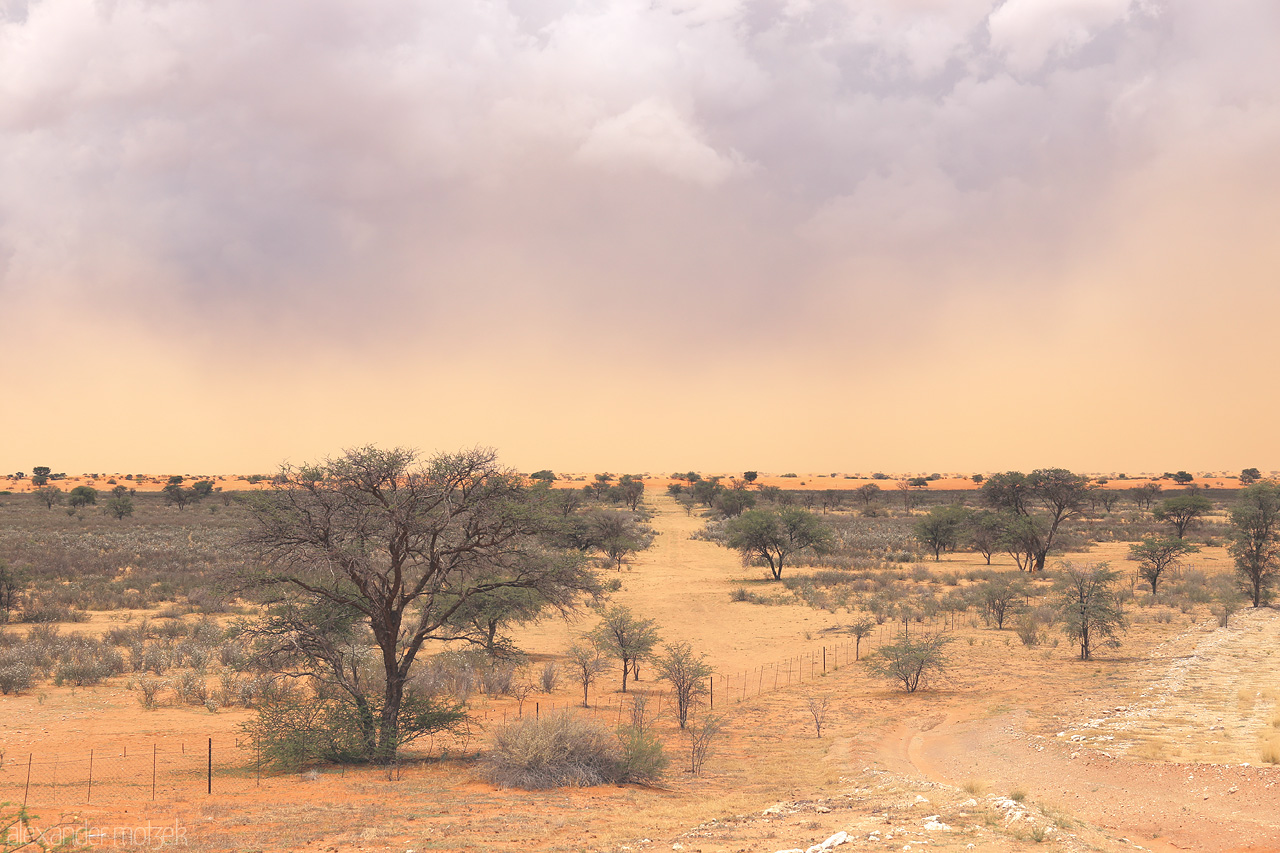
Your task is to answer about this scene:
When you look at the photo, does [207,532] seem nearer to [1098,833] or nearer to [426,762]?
[426,762]

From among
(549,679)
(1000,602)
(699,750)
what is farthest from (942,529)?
(699,750)

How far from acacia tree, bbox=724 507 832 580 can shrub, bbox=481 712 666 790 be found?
126ft

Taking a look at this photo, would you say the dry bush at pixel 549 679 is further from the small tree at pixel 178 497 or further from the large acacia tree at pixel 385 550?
the small tree at pixel 178 497

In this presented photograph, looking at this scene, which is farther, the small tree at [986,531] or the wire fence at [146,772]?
the small tree at [986,531]

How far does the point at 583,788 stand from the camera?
14.9 metres

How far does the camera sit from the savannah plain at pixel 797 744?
11703 mm

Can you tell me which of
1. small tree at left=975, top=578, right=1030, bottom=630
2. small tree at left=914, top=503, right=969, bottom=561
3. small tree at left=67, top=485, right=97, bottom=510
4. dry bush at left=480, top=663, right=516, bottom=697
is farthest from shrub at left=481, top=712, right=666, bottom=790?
small tree at left=67, top=485, right=97, bottom=510

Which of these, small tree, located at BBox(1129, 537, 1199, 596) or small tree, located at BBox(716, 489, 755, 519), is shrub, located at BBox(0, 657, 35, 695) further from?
small tree, located at BBox(716, 489, 755, 519)

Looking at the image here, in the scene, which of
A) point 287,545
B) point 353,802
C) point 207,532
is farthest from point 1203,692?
point 207,532

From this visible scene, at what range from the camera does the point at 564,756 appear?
15.3 metres

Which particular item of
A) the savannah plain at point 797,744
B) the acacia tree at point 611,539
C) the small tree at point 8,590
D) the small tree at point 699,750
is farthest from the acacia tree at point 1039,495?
the small tree at point 8,590

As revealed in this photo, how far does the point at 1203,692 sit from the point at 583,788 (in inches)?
763

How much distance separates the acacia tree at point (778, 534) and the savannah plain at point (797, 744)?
9813mm

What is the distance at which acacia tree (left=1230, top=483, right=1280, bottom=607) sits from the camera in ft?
122
